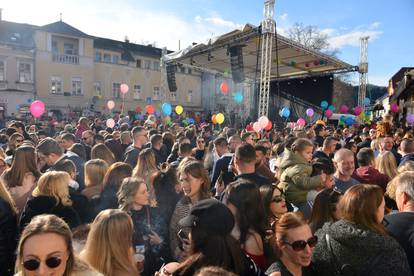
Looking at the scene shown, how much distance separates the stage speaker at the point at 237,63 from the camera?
1398 cm

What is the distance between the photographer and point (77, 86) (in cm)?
3092

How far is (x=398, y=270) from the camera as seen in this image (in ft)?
7.04

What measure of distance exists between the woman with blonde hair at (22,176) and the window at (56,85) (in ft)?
91.8

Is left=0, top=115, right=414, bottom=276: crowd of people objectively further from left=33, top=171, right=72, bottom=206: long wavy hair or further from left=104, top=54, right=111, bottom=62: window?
left=104, top=54, right=111, bottom=62: window

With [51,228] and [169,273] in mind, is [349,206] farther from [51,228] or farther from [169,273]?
[51,228]

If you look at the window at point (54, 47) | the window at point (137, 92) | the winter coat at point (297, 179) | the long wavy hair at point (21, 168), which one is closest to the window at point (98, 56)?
the window at point (54, 47)

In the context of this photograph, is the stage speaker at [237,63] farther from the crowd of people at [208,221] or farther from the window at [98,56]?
the window at [98,56]

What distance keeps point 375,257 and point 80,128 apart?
8.92 m

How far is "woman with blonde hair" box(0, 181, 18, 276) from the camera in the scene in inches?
114

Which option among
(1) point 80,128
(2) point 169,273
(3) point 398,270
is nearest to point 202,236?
(2) point 169,273

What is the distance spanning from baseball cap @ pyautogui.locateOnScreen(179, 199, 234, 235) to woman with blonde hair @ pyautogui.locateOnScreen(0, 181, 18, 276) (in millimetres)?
1796

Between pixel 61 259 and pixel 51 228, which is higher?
pixel 51 228

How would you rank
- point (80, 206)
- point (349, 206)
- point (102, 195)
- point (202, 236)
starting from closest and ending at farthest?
point (202, 236) → point (349, 206) → point (80, 206) → point (102, 195)

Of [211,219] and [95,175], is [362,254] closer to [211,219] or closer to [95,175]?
[211,219]
